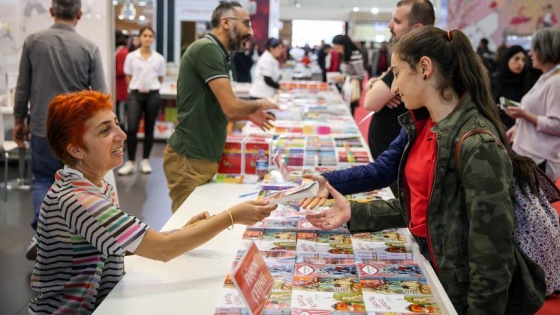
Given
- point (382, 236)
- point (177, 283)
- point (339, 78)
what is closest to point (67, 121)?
point (177, 283)

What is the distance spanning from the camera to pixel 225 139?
3541 mm

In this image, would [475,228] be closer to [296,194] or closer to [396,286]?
[396,286]

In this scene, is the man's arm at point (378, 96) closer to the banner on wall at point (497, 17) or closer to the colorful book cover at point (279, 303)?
the colorful book cover at point (279, 303)

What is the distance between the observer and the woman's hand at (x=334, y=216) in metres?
2.34

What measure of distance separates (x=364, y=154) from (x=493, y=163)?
222cm

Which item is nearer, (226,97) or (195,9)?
(226,97)

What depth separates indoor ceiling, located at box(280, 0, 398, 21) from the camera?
28.1 metres

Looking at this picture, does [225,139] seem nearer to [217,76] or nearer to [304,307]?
[217,76]

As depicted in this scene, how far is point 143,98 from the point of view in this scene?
25.5 feet

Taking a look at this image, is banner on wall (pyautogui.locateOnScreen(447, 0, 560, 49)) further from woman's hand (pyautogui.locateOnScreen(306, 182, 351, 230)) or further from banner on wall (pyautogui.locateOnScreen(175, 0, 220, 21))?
woman's hand (pyautogui.locateOnScreen(306, 182, 351, 230))

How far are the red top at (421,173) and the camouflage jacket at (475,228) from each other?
61 millimetres

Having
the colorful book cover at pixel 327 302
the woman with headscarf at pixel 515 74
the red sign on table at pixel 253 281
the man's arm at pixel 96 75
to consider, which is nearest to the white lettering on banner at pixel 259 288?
the red sign on table at pixel 253 281

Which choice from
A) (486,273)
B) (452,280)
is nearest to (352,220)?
(452,280)

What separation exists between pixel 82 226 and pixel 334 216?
91cm
